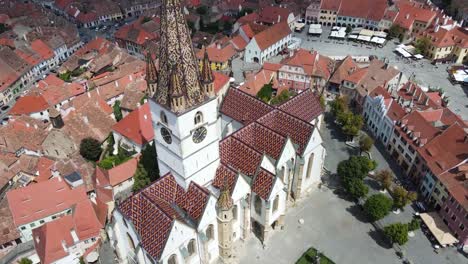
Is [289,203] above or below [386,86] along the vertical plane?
below

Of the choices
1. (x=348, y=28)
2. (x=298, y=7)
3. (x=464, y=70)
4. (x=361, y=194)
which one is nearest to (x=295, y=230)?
(x=361, y=194)

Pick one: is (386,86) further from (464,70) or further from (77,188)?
(77,188)

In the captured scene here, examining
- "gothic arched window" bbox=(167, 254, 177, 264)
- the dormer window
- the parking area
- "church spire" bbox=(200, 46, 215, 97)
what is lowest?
the parking area

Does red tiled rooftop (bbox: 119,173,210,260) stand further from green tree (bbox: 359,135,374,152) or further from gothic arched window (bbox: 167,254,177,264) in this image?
green tree (bbox: 359,135,374,152)

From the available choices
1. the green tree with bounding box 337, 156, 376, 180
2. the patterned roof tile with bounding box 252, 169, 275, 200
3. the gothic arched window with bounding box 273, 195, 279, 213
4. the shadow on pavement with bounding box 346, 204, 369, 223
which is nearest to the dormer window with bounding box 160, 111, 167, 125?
the patterned roof tile with bounding box 252, 169, 275, 200

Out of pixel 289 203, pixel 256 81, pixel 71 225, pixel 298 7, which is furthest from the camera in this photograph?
pixel 298 7

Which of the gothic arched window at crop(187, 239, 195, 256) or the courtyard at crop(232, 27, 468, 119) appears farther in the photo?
the courtyard at crop(232, 27, 468, 119)

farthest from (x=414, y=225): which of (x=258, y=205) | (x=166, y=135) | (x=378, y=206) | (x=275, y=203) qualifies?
(x=166, y=135)
